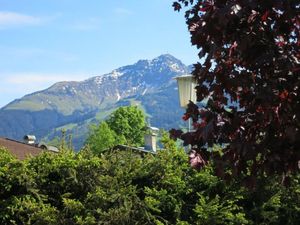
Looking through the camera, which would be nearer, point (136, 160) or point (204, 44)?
point (204, 44)

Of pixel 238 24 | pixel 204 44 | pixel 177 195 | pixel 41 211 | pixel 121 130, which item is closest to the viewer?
pixel 238 24

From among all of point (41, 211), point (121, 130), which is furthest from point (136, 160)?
point (121, 130)

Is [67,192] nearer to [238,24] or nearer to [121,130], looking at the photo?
[238,24]

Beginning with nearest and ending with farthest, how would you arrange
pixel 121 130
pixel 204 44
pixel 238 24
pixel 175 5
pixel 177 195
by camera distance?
pixel 238 24
pixel 204 44
pixel 175 5
pixel 177 195
pixel 121 130

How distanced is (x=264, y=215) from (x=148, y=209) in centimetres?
173

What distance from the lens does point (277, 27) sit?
3.05m

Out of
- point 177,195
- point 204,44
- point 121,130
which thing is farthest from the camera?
point 121,130

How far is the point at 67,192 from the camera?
8672 mm

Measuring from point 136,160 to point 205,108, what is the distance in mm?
5693

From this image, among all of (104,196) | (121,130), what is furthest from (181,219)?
(121,130)

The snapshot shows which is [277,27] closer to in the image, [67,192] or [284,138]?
[284,138]

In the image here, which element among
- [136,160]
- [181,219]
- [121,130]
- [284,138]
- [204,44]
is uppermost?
[204,44]

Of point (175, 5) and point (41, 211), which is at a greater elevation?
point (175, 5)

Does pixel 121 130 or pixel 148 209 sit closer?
pixel 148 209
